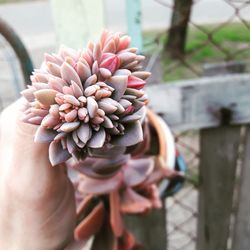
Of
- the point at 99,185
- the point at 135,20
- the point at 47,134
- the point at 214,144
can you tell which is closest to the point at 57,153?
the point at 47,134

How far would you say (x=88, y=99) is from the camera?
208 millimetres

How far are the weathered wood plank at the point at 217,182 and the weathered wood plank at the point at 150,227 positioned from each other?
77 millimetres

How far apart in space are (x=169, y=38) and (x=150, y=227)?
127cm

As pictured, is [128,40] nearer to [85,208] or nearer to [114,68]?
[114,68]

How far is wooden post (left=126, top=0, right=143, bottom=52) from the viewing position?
23.2 inches

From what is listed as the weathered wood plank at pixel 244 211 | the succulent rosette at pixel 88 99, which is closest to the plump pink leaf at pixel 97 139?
the succulent rosette at pixel 88 99

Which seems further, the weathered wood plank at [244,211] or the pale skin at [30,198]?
the weathered wood plank at [244,211]

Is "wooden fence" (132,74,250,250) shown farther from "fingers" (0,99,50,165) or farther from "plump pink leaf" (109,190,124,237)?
"fingers" (0,99,50,165)

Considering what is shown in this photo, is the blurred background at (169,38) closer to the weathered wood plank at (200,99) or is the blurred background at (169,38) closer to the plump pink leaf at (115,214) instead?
the weathered wood plank at (200,99)

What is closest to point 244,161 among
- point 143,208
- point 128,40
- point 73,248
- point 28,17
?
point 143,208

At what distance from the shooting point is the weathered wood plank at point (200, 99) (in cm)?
64

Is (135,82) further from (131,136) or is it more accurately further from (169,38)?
(169,38)

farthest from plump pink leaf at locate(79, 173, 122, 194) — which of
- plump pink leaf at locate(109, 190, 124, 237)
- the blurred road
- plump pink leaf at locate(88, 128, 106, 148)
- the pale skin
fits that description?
the blurred road

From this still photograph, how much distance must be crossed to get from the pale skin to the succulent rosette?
64mm
